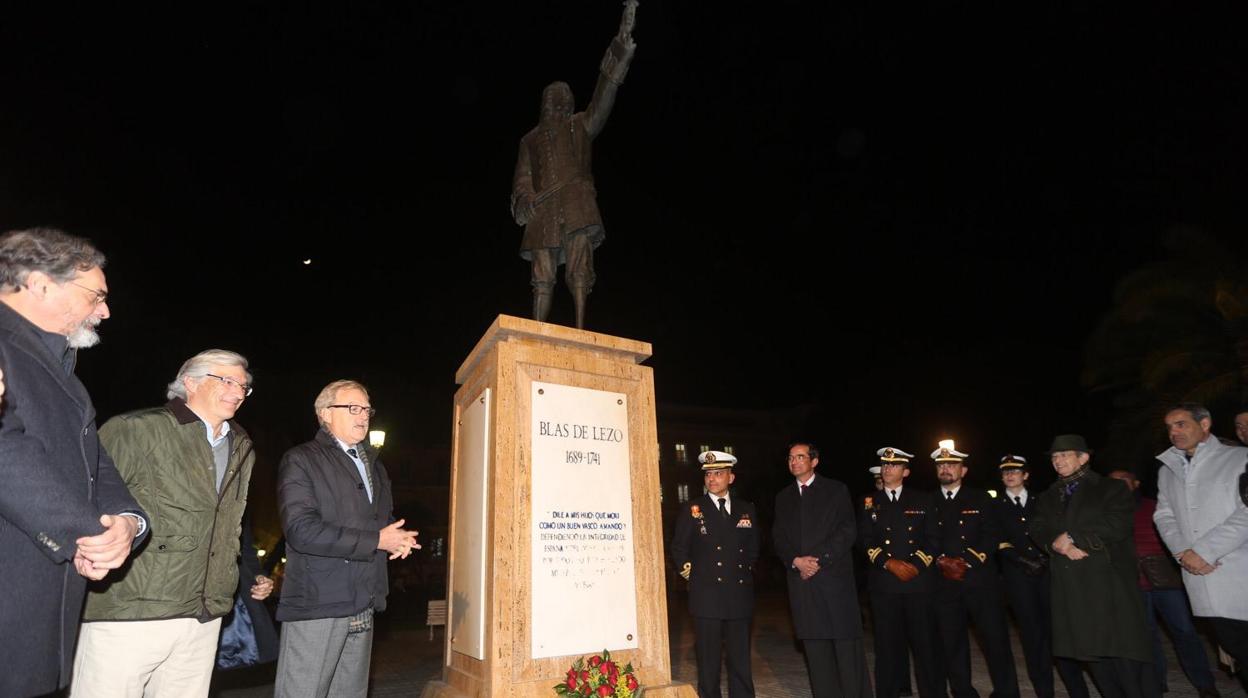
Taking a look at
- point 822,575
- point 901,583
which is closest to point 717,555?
point 822,575

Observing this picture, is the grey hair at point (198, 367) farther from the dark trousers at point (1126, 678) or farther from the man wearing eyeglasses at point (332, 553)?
the dark trousers at point (1126, 678)

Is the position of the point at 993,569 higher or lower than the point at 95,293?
lower

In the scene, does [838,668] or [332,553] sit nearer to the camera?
A: [332,553]

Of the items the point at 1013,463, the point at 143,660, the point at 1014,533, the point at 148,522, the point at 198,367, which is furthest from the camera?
the point at 1013,463

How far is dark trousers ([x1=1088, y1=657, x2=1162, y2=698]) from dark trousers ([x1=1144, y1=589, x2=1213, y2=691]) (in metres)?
1.29

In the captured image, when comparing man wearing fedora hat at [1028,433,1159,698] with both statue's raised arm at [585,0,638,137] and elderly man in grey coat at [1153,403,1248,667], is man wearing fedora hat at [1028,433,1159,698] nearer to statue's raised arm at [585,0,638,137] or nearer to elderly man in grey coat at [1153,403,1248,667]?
elderly man in grey coat at [1153,403,1248,667]

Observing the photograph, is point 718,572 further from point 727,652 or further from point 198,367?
point 198,367

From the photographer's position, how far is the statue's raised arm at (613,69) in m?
4.86

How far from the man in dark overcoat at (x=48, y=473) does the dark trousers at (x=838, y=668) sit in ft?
16.0

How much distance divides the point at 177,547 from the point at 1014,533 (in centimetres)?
670

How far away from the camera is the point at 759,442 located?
156 ft

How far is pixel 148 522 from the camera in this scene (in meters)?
2.80

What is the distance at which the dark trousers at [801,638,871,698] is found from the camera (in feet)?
18.4

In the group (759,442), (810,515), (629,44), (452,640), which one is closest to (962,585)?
(810,515)
